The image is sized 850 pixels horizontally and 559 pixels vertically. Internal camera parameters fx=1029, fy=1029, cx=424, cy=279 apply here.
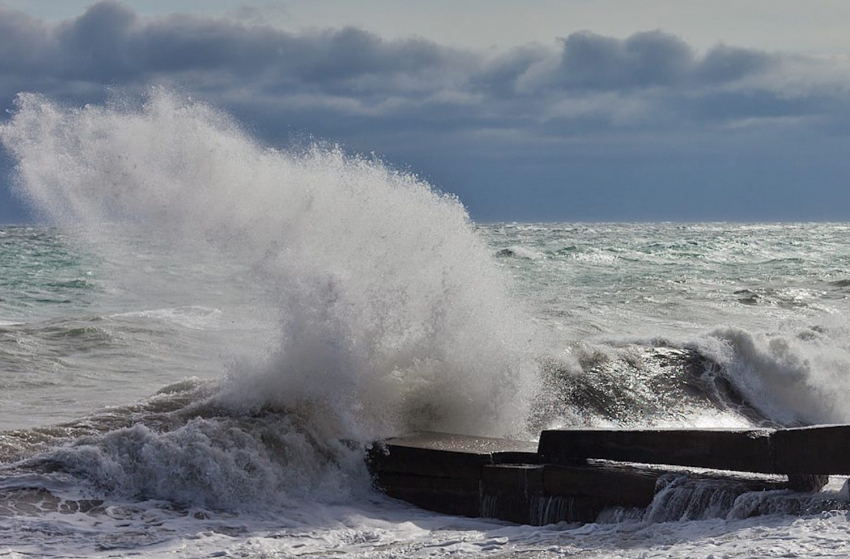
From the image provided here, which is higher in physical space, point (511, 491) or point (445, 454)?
point (445, 454)

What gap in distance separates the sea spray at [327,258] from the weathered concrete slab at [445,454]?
37 centimetres

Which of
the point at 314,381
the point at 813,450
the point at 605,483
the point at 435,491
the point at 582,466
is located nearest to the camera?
the point at 813,450

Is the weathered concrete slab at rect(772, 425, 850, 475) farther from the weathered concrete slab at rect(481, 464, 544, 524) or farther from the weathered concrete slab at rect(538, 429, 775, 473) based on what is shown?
the weathered concrete slab at rect(481, 464, 544, 524)

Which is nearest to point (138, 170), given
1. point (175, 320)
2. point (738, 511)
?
point (175, 320)

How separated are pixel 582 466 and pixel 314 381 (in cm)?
254

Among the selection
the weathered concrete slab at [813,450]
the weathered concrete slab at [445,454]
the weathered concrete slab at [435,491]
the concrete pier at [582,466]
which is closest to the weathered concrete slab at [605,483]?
the concrete pier at [582,466]

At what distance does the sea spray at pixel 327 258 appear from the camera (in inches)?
328

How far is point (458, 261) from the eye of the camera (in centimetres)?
970

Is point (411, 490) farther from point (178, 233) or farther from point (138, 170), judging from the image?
point (138, 170)

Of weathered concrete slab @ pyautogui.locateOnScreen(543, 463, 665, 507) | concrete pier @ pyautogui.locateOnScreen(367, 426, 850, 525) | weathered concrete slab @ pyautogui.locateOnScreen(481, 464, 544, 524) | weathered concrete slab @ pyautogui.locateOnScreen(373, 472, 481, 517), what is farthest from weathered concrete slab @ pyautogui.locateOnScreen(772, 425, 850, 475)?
weathered concrete slab @ pyautogui.locateOnScreen(373, 472, 481, 517)

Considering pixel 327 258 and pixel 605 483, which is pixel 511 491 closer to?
pixel 605 483

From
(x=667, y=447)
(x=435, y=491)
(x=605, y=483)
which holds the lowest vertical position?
(x=435, y=491)

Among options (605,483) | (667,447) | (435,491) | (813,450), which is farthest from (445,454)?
(813,450)

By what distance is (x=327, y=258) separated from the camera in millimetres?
9070
